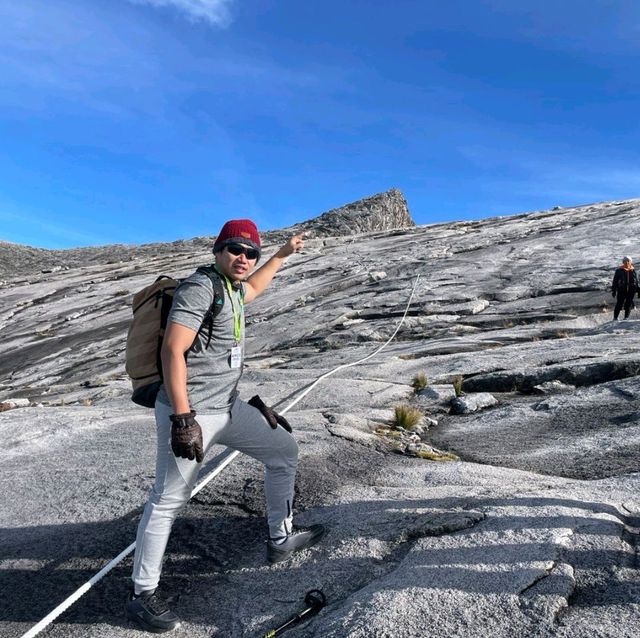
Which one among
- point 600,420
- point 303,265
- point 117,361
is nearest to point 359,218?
point 303,265

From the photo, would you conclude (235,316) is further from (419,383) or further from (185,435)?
(419,383)

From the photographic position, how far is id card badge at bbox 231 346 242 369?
4559mm

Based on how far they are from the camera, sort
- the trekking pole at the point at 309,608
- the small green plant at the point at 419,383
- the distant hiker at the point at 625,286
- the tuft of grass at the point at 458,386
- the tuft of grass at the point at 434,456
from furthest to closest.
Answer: the distant hiker at the point at 625,286 → the small green plant at the point at 419,383 → the tuft of grass at the point at 458,386 → the tuft of grass at the point at 434,456 → the trekking pole at the point at 309,608

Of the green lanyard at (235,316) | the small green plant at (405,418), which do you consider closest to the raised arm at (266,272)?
the green lanyard at (235,316)

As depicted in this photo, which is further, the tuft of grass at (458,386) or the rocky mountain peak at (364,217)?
the rocky mountain peak at (364,217)

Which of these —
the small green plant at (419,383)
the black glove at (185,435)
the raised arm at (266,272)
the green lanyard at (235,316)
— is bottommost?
the small green plant at (419,383)

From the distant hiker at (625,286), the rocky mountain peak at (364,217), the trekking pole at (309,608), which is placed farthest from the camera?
the rocky mountain peak at (364,217)

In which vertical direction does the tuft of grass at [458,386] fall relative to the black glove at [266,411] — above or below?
below

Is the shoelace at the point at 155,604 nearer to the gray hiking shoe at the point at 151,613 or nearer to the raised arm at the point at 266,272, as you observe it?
the gray hiking shoe at the point at 151,613

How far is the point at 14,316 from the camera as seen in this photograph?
34.2 meters

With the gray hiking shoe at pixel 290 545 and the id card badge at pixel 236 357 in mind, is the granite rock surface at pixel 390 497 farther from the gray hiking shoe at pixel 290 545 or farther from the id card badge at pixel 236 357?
the id card badge at pixel 236 357

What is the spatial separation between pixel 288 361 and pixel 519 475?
11.0 meters

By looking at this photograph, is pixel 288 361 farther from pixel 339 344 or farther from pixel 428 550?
pixel 428 550

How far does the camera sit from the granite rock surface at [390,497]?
3.98 m
